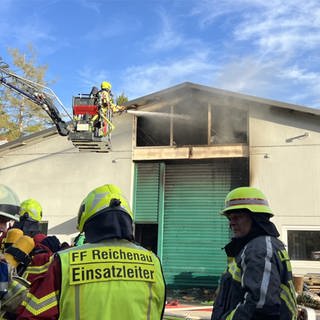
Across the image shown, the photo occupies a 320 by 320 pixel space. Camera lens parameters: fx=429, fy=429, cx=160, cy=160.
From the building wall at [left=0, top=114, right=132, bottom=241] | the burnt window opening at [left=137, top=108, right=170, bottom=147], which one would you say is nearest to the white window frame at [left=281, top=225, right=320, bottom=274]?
the building wall at [left=0, top=114, right=132, bottom=241]

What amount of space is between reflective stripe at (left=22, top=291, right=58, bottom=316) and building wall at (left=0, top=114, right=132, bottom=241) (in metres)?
11.7

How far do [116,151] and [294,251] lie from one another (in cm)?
618

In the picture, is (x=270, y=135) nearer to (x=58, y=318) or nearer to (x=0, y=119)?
(x=58, y=318)

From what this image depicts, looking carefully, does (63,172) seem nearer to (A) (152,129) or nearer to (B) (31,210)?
(A) (152,129)

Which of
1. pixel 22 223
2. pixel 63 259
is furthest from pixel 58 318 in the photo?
pixel 22 223

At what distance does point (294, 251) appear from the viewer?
11844 mm

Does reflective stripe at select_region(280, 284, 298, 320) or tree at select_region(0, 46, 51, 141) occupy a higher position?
tree at select_region(0, 46, 51, 141)

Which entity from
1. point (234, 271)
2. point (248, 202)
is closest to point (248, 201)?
point (248, 202)

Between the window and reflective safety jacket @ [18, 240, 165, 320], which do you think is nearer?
reflective safety jacket @ [18, 240, 165, 320]

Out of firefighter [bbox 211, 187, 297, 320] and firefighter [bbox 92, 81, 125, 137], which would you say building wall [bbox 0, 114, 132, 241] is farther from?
firefighter [bbox 211, 187, 297, 320]

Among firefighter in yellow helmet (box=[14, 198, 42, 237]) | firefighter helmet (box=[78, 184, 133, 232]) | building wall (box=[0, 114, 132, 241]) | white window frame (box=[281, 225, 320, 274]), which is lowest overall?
white window frame (box=[281, 225, 320, 274])

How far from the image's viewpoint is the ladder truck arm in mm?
13492

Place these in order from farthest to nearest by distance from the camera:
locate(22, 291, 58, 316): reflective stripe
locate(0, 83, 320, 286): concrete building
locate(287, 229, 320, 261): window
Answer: locate(0, 83, 320, 286): concrete building
locate(287, 229, 320, 261): window
locate(22, 291, 58, 316): reflective stripe

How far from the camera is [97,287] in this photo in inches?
70.0
